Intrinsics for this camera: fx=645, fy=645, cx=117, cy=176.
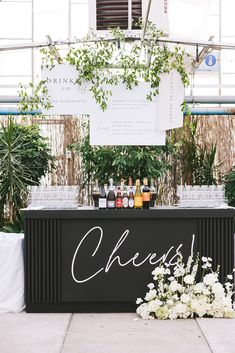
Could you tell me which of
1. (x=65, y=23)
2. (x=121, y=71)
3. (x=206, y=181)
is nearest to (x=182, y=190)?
(x=121, y=71)

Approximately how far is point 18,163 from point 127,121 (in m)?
1.65

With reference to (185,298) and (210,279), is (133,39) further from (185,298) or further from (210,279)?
(185,298)

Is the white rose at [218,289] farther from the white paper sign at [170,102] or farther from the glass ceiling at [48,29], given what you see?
the glass ceiling at [48,29]

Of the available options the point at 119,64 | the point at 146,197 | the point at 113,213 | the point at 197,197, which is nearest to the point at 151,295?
the point at 113,213

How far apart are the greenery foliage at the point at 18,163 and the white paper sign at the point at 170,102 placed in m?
1.79

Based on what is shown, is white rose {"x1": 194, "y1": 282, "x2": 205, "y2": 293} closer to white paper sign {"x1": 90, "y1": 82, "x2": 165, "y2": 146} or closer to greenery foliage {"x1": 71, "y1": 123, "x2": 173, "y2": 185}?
white paper sign {"x1": 90, "y1": 82, "x2": 165, "y2": 146}

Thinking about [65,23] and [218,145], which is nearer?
[218,145]

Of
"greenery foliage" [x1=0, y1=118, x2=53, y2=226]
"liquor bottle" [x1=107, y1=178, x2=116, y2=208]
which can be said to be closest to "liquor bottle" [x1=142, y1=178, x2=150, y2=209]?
"liquor bottle" [x1=107, y1=178, x2=116, y2=208]

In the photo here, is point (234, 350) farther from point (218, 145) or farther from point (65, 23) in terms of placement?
point (65, 23)

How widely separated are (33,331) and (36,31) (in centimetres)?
862

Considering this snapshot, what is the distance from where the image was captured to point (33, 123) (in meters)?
8.38

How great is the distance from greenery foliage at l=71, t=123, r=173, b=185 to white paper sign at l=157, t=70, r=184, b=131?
1.63 metres

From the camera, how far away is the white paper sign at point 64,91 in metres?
5.85

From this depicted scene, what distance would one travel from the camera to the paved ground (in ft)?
14.3
